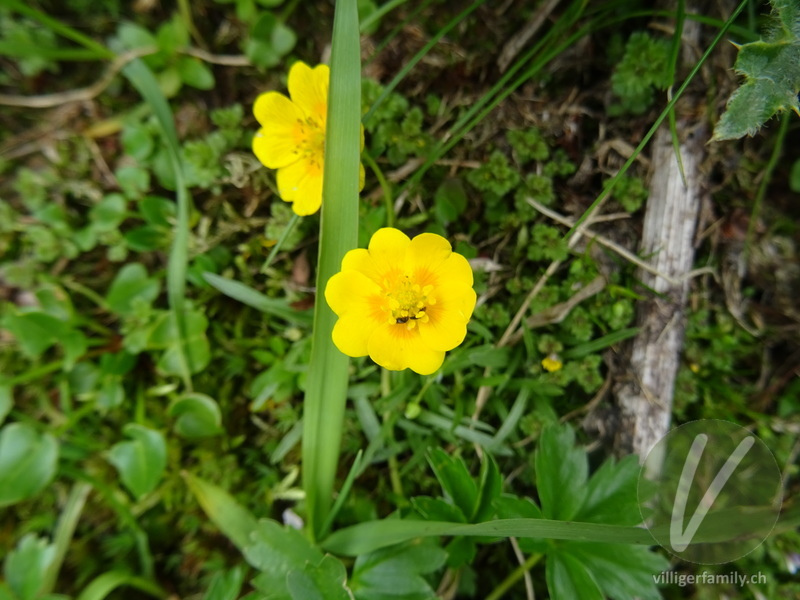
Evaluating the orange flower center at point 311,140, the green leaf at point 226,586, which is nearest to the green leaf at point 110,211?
the orange flower center at point 311,140

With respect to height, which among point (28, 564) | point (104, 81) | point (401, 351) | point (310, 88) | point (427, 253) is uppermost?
point (310, 88)

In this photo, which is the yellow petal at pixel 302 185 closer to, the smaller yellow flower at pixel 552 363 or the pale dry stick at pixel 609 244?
the pale dry stick at pixel 609 244

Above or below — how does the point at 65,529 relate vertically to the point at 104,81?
below

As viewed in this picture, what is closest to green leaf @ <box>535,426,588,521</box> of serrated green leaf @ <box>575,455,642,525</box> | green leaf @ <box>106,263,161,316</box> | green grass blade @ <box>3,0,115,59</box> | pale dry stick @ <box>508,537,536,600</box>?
serrated green leaf @ <box>575,455,642,525</box>

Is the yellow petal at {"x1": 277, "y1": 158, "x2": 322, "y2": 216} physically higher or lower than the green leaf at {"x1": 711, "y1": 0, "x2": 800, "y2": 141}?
lower

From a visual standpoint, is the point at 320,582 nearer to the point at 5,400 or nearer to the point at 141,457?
the point at 141,457

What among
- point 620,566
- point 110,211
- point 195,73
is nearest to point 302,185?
point 195,73

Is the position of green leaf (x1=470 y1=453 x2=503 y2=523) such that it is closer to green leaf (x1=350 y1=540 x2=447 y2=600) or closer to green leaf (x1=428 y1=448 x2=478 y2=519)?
green leaf (x1=428 y1=448 x2=478 y2=519)
